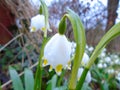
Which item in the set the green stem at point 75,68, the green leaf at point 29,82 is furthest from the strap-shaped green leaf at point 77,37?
the green leaf at point 29,82

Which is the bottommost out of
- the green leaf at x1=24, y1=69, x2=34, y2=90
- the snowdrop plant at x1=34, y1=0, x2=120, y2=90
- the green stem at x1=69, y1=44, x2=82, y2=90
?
the green stem at x1=69, y1=44, x2=82, y2=90

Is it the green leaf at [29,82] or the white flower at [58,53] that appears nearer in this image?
the white flower at [58,53]

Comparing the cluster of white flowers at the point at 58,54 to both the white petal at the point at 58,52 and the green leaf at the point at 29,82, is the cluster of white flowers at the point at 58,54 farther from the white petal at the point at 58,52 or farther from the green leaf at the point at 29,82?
the green leaf at the point at 29,82

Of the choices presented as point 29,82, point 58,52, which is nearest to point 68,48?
point 58,52

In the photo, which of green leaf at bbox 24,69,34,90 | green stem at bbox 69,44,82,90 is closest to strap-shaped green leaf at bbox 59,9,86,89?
green stem at bbox 69,44,82,90

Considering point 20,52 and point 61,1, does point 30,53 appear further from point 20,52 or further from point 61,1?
point 61,1

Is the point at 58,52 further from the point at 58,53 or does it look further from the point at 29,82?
the point at 29,82

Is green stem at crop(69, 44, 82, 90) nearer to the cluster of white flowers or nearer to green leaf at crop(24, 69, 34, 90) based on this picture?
the cluster of white flowers

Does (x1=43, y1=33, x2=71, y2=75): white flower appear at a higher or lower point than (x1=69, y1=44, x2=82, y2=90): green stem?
higher
